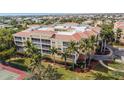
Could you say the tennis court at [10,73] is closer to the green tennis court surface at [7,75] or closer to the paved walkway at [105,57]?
the green tennis court surface at [7,75]

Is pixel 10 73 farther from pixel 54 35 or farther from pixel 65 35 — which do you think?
pixel 65 35

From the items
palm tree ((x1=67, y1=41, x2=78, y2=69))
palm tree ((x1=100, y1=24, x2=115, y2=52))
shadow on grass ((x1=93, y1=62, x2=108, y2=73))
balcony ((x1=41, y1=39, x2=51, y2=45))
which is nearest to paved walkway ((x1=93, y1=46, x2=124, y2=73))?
shadow on grass ((x1=93, y1=62, x2=108, y2=73))

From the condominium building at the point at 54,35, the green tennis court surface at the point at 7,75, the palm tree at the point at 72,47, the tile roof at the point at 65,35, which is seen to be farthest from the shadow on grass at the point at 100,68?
the green tennis court surface at the point at 7,75

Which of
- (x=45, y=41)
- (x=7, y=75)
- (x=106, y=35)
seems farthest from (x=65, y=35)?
(x=7, y=75)
